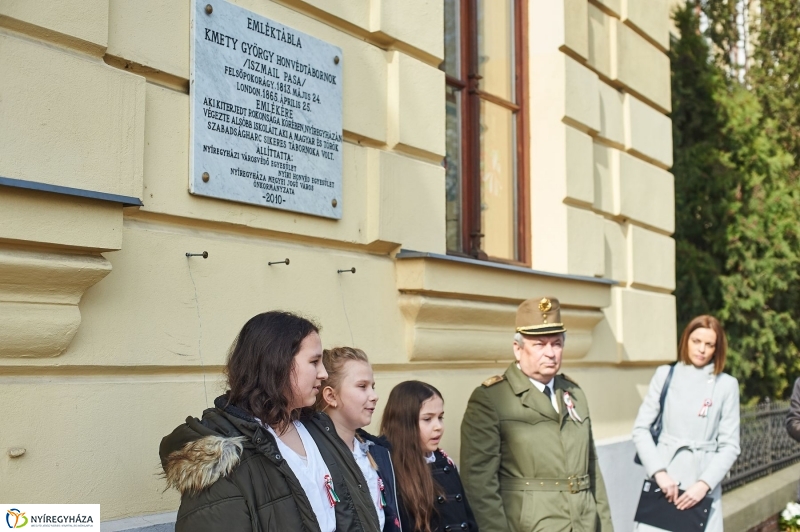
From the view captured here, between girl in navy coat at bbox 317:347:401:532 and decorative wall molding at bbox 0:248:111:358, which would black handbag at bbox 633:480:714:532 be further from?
decorative wall molding at bbox 0:248:111:358

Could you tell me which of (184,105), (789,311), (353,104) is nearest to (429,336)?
(353,104)

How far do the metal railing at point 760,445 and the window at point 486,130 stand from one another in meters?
4.00

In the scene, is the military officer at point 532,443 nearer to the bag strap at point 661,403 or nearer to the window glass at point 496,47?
the bag strap at point 661,403

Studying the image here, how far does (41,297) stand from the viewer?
301 cm

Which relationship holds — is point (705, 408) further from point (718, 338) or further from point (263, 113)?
point (263, 113)

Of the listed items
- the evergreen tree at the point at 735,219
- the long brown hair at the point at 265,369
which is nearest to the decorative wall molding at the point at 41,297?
the long brown hair at the point at 265,369

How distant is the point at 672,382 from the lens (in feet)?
18.1

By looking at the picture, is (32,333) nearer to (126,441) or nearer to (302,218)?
(126,441)

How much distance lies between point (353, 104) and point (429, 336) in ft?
3.90

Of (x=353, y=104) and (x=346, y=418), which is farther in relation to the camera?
(x=353, y=104)

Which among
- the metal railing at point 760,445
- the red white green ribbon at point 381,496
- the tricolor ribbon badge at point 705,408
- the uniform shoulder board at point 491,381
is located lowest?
the metal railing at point 760,445

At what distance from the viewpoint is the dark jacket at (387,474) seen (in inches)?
134

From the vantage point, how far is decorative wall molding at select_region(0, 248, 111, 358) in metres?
2.90

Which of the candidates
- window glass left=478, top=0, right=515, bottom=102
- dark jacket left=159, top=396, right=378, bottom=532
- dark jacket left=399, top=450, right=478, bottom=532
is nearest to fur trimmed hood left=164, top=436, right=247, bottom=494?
dark jacket left=159, top=396, right=378, bottom=532
